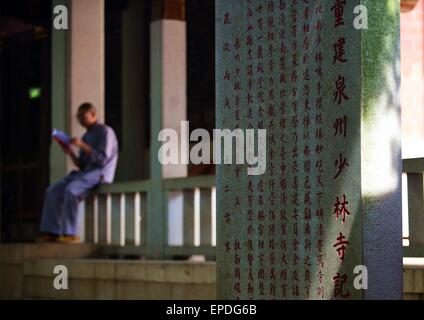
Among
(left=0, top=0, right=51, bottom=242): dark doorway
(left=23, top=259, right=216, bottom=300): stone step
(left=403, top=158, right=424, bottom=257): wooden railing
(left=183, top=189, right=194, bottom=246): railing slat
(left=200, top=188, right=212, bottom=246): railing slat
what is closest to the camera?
(left=403, top=158, right=424, bottom=257): wooden railing

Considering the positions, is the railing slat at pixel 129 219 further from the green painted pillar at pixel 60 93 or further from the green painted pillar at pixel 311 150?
the green painted pillar at pixel 311 150

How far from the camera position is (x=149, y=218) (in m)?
10.7

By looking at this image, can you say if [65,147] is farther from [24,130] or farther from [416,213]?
[24,130]

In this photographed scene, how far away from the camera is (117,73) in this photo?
602 inches

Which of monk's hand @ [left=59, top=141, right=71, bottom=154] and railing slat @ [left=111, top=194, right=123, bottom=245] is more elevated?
monk's hand @ [left=59, top=141, right=71, bottom=154]

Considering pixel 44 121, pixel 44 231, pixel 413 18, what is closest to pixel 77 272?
pixel 44 231

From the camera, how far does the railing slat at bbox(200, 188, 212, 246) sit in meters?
9.85

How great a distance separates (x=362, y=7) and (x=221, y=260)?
2.27 m

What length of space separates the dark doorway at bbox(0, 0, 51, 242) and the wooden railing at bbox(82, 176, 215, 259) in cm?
470

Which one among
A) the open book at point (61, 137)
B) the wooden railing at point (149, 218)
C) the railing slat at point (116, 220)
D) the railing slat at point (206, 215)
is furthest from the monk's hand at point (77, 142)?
the railing slat at point (206, 215)

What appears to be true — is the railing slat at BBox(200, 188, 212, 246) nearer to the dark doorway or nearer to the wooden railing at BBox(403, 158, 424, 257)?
the wooden railing at BBox(403, 158, 424, 257)

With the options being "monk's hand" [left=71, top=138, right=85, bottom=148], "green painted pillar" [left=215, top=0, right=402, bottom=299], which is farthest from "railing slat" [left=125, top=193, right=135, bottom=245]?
"green painted pillar" [left=215, top=0, right=402, bottom=299]

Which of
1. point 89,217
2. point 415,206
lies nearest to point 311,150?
point 415,206

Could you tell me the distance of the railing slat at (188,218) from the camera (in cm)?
1012
